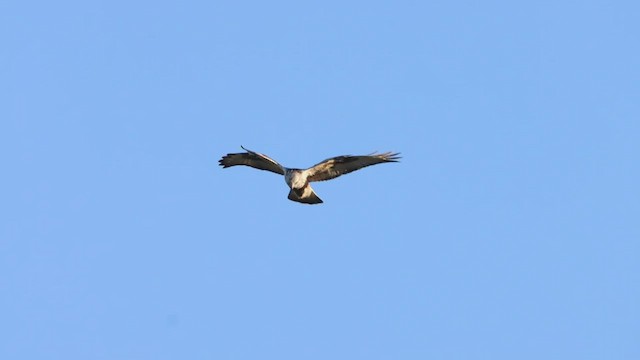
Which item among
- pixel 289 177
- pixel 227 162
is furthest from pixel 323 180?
pixel 227 162

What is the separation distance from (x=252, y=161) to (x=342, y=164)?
17.5ft

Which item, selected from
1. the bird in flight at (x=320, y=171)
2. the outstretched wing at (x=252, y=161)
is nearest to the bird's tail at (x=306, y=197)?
the bird in flight at (x=320, y=171)

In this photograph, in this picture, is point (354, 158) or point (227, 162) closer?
point (354, 158)

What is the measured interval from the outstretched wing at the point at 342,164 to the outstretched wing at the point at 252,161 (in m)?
2.20

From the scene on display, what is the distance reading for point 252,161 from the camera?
50031mm

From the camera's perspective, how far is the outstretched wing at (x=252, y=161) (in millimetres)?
48537

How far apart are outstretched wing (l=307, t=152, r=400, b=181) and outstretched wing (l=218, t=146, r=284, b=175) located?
2205 millimetres

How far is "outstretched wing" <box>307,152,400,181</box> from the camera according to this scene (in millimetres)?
44938

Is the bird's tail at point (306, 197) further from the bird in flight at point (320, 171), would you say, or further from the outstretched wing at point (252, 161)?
the outstretched wing at point (252, 161)

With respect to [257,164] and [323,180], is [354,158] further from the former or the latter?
[257,164]

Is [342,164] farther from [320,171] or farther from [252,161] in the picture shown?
[252,161]

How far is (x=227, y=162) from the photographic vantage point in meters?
50.6

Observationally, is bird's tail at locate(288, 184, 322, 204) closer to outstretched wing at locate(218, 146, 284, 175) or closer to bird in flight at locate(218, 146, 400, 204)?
bird in flight at locate(218, 146, 400, 204)

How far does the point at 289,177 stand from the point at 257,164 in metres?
3.81
